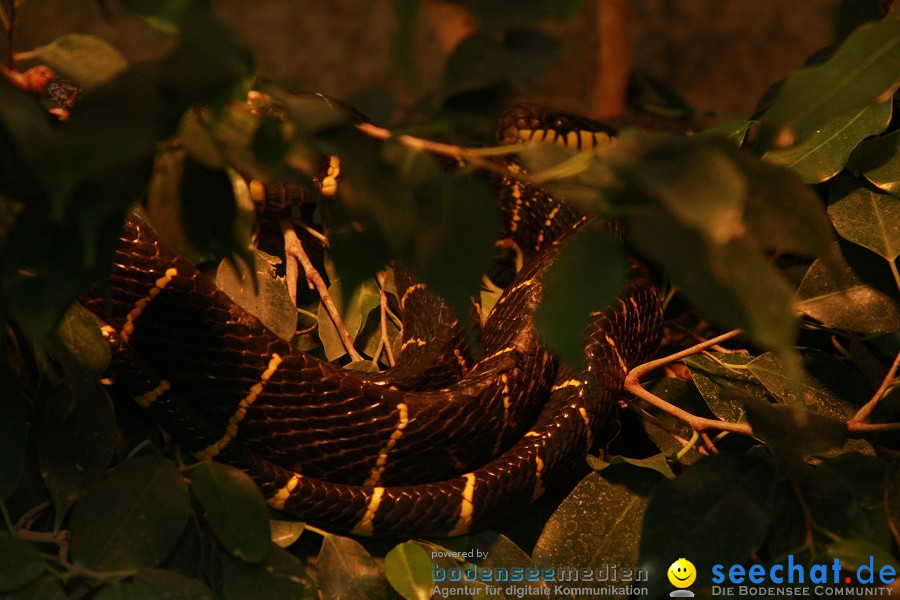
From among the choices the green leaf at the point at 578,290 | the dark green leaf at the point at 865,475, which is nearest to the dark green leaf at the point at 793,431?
the dark green leaf at the point at 865,475

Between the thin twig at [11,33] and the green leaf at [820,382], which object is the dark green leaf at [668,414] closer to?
the green leaf at [820,382]

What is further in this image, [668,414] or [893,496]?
[668,414]

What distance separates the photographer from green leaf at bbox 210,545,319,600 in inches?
45.4

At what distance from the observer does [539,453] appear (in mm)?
1454

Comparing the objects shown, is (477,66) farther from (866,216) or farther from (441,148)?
(866,216)

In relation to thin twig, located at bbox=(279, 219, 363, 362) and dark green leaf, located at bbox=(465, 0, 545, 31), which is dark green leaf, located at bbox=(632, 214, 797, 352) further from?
thin twig, located at bbox=(279, 219, 363, 362)

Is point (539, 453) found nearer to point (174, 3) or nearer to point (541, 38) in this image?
point (541, 38)

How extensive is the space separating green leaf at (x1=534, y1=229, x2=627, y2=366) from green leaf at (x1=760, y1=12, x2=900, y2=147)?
0.29 meters

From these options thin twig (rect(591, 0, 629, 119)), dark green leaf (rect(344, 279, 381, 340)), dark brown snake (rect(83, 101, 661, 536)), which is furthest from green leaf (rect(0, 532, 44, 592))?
thin twig (rect(591, 0, 629, 119))

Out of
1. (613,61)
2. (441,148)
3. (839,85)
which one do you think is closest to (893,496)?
(839,85)

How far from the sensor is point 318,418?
1.37 metres

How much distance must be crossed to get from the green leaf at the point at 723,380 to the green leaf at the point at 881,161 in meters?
0.41

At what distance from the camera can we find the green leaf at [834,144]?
4.77ft

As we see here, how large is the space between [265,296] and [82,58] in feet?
2.31
